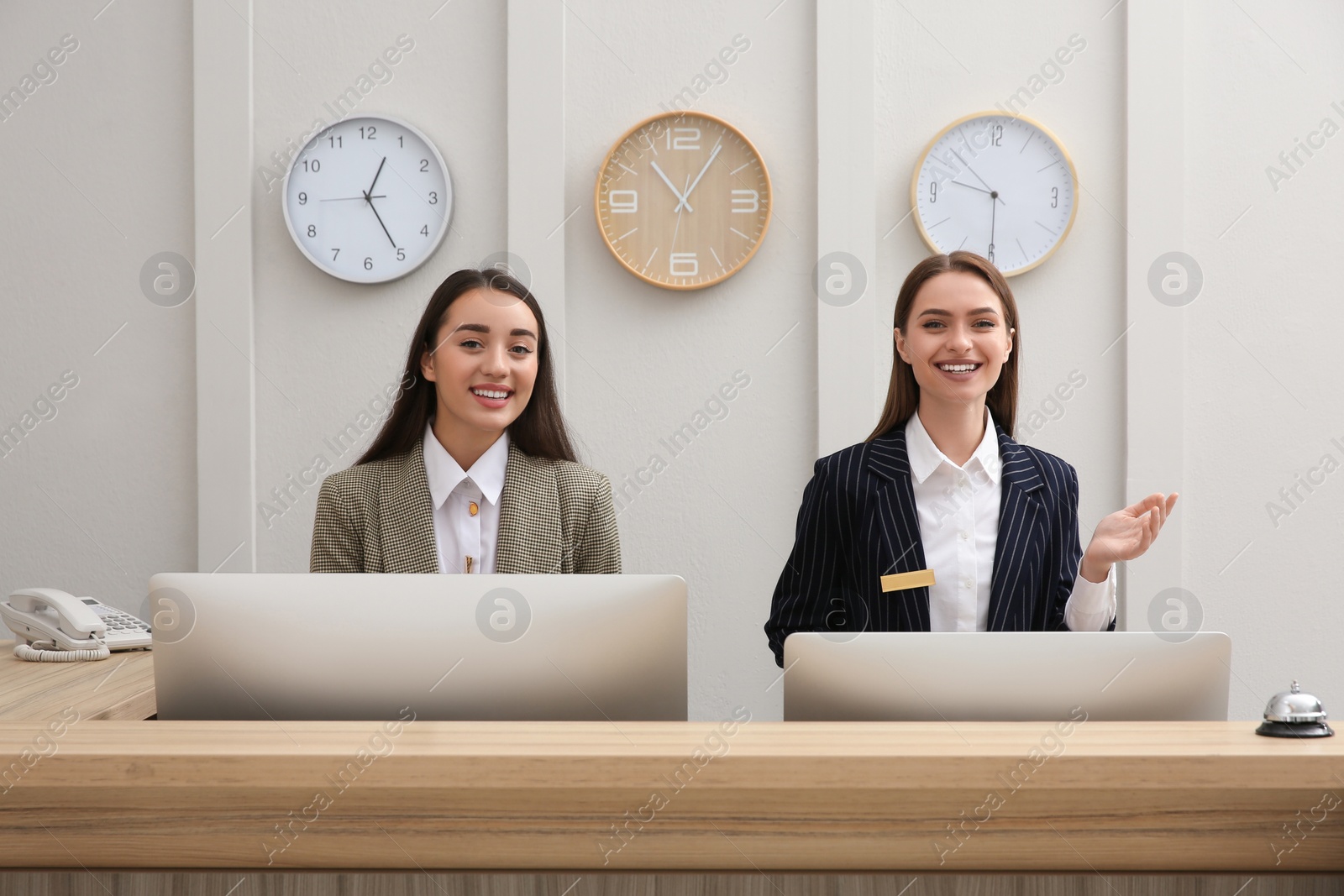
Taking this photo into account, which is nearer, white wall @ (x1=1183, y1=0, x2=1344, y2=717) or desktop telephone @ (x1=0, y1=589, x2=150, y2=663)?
desktop telephone @ (x1=0, y1=589, x2=150, y2=663)

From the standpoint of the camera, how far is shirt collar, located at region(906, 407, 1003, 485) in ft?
6.60

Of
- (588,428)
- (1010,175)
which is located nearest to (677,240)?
(588,428)

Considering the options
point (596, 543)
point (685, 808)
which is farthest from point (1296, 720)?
point (596, 543)

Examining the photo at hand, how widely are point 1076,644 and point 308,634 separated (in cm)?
84

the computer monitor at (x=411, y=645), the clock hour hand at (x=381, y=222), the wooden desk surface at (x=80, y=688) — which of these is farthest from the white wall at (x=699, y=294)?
the computer monitor at (x=411, y=645)

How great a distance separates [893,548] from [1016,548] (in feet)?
0.75

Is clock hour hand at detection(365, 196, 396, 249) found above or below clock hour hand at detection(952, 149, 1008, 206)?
below

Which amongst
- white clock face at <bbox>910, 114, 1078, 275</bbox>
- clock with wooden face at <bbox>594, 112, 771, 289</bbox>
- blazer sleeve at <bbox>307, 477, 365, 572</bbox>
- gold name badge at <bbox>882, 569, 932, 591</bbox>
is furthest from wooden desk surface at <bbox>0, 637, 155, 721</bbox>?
white clock face at <bbox>910, 114, 1078, 275</bbox>

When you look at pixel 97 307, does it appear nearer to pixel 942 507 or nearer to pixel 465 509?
pixel 465 509

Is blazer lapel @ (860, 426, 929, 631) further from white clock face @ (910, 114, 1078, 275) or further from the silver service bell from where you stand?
white clock face @ (910, 114, 1078, 275)

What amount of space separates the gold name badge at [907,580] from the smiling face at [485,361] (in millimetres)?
821

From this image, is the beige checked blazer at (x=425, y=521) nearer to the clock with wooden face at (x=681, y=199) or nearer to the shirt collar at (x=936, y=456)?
the shirt collar at (x=936, y=456)

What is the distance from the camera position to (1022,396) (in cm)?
300

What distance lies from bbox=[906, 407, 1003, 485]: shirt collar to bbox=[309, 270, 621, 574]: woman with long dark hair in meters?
0.64
